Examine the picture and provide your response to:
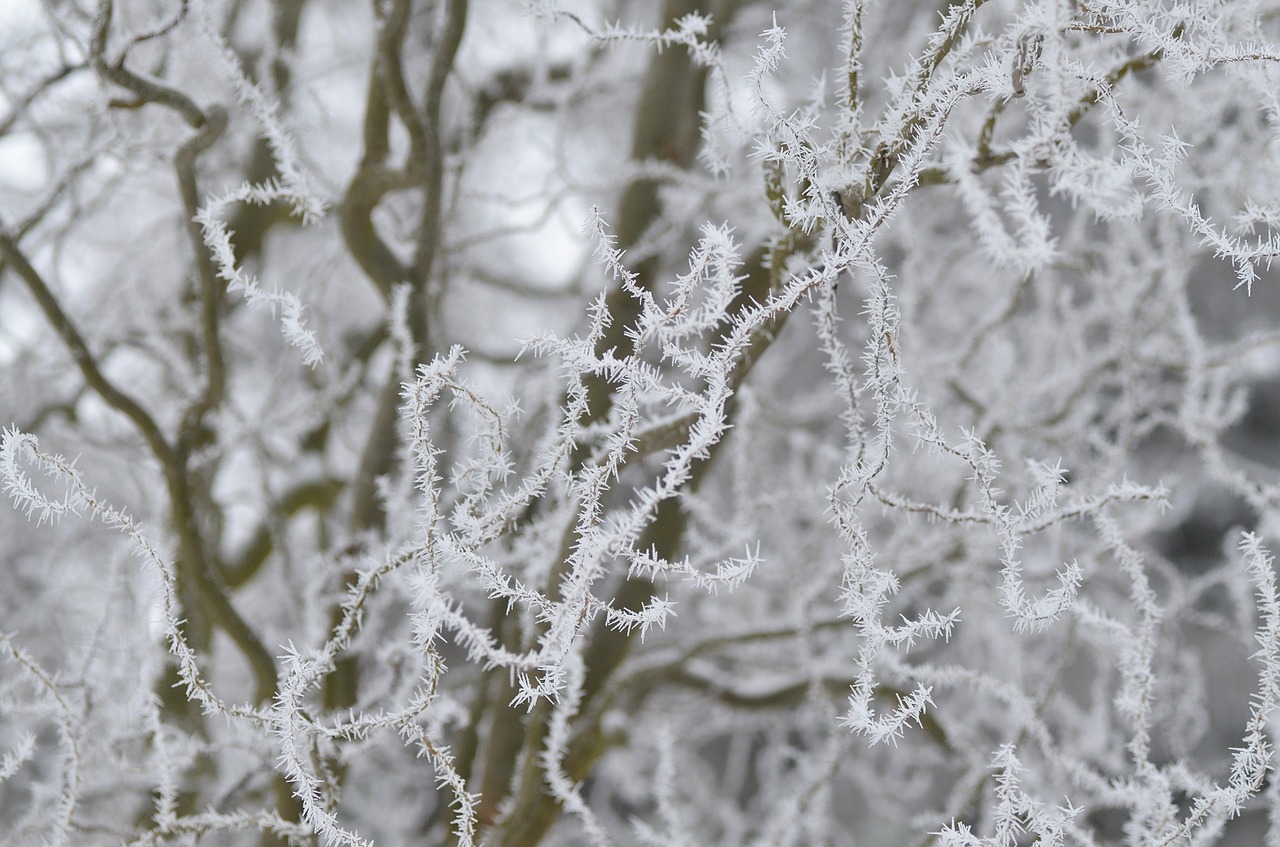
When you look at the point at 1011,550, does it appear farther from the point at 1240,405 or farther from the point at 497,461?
the point at 1240,405

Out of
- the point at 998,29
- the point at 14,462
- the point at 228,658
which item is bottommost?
the point at 228,658

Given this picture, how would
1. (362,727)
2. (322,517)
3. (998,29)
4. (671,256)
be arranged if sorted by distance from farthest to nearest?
(322,517)
(671,256)
(998,29)
(362,727)

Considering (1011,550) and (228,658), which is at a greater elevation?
(1011,550)

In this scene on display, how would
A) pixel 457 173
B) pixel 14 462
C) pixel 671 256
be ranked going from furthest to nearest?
1. pixel 671 256
2. pixel 457 173
3. pixel 14 462

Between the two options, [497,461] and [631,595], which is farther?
[631,595]

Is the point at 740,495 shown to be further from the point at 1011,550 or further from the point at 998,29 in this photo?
Answer: the point at 998,29

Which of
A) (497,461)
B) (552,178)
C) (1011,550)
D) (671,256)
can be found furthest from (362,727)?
(671,256)

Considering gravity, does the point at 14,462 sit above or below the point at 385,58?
below

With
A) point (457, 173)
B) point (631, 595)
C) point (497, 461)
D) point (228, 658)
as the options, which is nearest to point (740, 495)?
point (631, 595)

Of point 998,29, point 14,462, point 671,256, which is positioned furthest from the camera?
point 671,256
